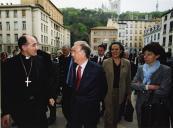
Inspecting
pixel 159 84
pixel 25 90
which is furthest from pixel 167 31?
pixel 25 90

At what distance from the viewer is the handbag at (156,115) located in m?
3.45

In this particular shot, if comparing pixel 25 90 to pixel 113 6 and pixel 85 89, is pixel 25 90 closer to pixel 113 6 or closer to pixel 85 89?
pixel 85 89

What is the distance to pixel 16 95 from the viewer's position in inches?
133

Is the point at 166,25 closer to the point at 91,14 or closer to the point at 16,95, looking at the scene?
the point at 16,95

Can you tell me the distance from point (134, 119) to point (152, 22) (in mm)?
90944

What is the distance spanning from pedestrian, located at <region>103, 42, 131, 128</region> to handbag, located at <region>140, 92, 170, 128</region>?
1.18m

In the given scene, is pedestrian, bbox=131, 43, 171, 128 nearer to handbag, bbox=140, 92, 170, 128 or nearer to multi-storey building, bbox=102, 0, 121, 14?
handbag, bbox=140, 92, 170, 128

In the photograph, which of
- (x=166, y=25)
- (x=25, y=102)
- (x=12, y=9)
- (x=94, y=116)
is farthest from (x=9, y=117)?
(x=12, y=9)

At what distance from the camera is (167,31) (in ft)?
162

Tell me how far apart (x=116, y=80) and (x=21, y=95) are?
2023 mm

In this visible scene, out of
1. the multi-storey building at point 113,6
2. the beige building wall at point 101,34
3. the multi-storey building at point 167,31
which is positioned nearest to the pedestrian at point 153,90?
the multi-storey building at point 167,31

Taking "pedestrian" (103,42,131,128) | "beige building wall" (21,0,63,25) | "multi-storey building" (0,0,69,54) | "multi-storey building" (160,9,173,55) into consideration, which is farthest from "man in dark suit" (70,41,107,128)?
"beige building wall" (21,0,63,25)

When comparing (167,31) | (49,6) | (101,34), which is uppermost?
(49,6)

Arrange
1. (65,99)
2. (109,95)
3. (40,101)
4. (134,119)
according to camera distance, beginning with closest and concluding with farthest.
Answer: (40,101) < (109,95) < (65,99) < (134,119)
